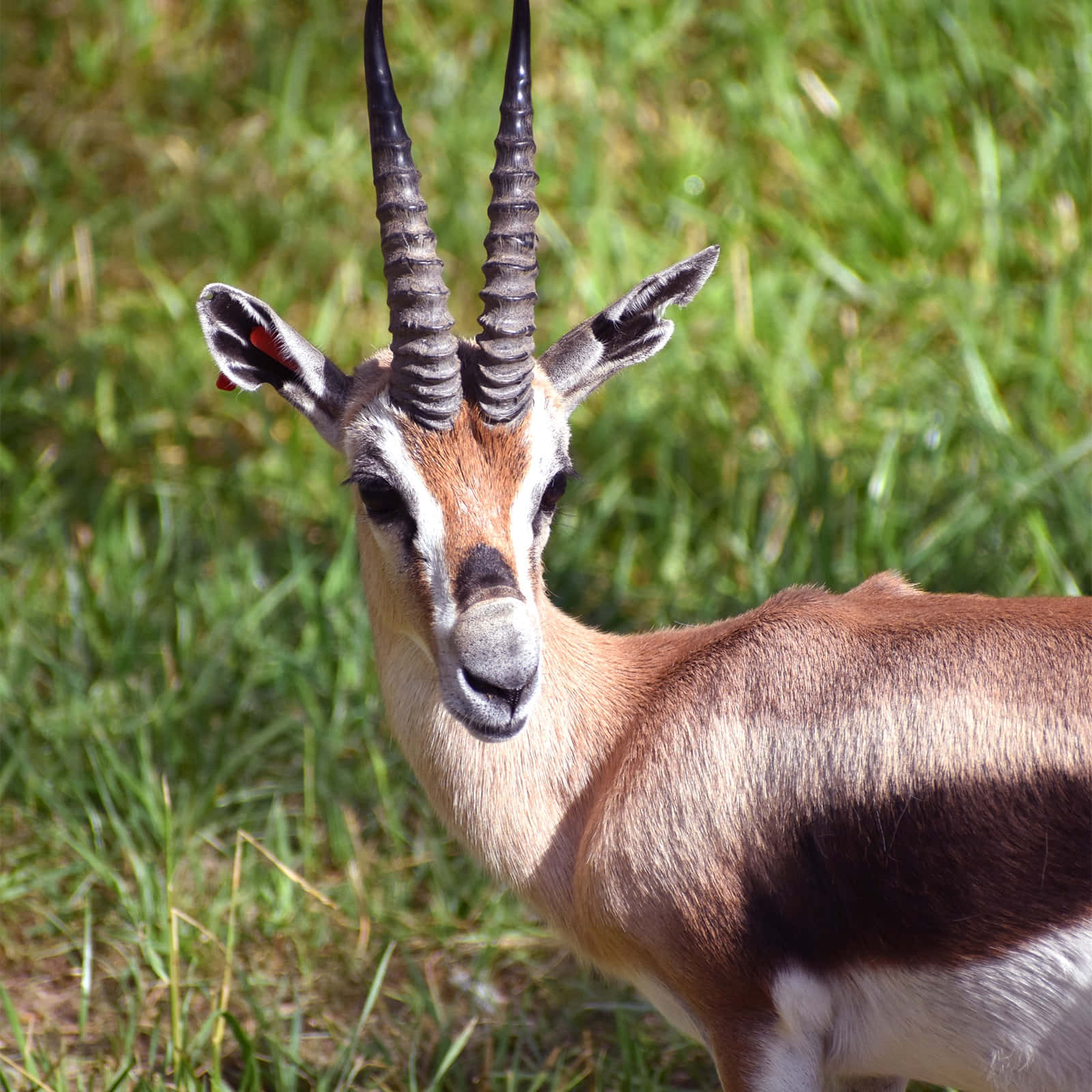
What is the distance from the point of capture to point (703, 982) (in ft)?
11.5

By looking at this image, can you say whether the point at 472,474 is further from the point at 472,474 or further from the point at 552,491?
the point at 552,491

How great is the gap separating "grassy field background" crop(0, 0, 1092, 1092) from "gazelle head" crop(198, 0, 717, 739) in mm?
1516

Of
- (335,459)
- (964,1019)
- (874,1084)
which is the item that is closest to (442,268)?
(964,1019)

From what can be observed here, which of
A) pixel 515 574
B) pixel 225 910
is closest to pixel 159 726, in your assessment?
pixel 225 910

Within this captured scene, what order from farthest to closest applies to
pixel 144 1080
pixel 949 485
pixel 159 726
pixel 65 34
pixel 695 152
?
pixel 65 34
pixel 695 152
pixel 949 485
pixel 159 726
pixel 144 1080

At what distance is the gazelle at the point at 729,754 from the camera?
130 inches

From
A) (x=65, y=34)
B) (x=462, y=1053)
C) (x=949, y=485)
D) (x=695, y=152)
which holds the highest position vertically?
(x=65, y=34)

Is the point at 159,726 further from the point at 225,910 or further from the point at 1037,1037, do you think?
the point at 1037,1037

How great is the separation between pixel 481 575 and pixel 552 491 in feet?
1.60

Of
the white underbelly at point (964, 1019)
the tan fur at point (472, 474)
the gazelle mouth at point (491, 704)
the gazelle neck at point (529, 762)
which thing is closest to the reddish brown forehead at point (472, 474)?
the tan fur at point (472, 474)

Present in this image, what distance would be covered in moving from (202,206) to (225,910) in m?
4.39

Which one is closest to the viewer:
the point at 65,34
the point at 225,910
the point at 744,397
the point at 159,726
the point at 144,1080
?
the point at 144,1080

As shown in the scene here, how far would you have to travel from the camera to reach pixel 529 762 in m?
3.94

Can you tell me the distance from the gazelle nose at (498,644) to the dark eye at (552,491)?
502mm
